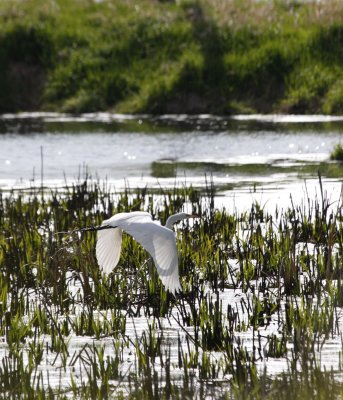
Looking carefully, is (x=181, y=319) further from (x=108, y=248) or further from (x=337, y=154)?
(x=337, y=154)

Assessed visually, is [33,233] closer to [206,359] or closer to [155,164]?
[206,359]

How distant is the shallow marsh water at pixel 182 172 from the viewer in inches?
213

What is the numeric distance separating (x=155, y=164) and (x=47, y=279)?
32.1 ft

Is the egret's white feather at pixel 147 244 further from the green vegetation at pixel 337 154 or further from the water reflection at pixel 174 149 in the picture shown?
the green vegetation at pixel 337 154

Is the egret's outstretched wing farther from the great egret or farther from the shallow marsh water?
the shallow marsh water

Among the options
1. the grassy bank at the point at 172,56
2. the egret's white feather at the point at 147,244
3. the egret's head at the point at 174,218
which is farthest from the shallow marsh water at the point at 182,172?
the grassy bank at the point at 172,56

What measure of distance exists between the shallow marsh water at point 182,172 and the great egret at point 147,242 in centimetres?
23

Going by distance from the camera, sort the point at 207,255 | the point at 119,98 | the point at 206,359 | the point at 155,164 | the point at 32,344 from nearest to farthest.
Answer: the point at 206,359 < the point at 32,344 < the point at 207,255 < the point at 155,164 < the point at 119,98

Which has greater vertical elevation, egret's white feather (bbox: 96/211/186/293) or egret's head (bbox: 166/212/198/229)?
egret's head (bbox: 166/212/198/229)

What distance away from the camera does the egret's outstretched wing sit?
7098mm

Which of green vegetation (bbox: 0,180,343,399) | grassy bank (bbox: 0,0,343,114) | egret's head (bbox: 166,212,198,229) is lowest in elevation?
green vegetation (bbox: 0,180,343,399)

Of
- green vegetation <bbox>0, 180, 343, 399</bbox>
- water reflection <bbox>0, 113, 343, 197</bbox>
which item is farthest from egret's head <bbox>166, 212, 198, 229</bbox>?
water reflection <bbox>0, 113, 343, 197</bbox>

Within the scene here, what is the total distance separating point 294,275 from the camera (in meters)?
6.82

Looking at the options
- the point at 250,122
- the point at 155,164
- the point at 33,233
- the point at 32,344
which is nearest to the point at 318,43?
the point at 250,122
